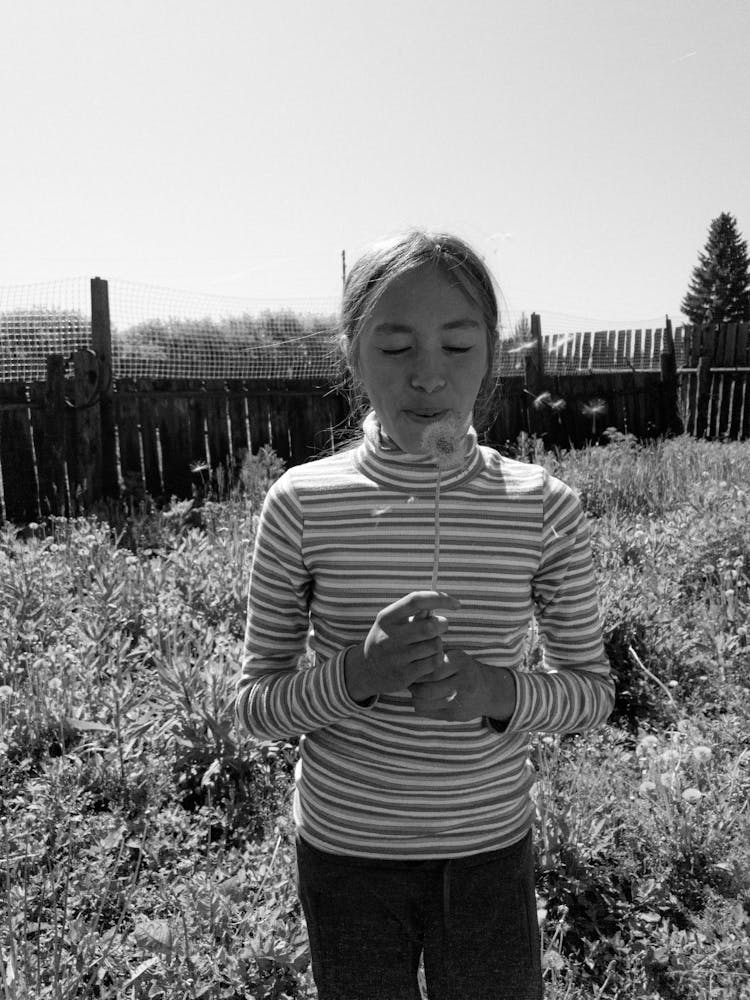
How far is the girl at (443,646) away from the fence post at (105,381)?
19.9 feet

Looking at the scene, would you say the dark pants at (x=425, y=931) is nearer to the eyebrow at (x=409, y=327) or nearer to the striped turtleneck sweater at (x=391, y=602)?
the striped turtleneck sweater at (x=391, y=602)

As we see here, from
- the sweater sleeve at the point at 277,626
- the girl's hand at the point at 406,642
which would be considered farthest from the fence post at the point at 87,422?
the girl's hand at the point at 406,642

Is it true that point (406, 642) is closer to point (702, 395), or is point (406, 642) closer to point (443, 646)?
point (443, 646)

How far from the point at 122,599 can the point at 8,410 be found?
3491 millimetres

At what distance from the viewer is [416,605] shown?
995 mm

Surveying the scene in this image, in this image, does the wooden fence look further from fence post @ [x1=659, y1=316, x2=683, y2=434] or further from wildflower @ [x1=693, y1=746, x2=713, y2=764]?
wildflower @ [x1=693, y1=746, x2=713, y2=764]

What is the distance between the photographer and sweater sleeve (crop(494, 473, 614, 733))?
128 centimetres

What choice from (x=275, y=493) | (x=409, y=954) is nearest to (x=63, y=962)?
(x=409, y=954)

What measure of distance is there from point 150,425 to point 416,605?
679cm

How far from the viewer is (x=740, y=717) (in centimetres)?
315

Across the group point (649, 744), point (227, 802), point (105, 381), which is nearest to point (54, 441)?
point (105, 381)

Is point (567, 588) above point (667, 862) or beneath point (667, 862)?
above

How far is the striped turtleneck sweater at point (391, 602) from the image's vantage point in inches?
48.6

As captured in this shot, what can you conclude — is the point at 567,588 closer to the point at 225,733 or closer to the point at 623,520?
the point at 225,733
